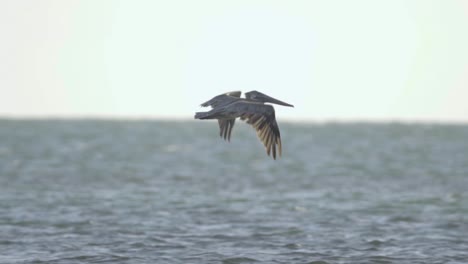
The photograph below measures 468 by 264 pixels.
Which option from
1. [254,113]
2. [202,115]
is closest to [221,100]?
[254,113]

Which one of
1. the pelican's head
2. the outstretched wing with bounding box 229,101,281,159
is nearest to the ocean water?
the outstretched wing with bounding box 229,101,281,159

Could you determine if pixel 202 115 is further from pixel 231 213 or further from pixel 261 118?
pixel 231 213

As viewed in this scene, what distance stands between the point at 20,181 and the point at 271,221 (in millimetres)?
14222

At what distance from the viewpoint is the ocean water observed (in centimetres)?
1916

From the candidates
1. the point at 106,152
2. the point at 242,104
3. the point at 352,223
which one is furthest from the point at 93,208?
the point at 106,152

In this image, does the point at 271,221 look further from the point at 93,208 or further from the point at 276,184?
the point at 276,184

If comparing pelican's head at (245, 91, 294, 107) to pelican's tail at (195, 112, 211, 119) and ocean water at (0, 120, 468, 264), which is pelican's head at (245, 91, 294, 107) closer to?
pelican's tail at (195, 112, 211, 119)

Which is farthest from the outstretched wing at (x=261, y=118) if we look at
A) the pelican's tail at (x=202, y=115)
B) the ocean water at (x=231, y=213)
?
the ocean water at (x=231, y=213)

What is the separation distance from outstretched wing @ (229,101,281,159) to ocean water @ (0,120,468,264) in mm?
3632

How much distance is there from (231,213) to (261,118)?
10544 mm

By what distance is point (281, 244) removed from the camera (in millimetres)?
20219

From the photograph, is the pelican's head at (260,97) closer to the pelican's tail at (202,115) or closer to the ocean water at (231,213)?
the pelican's tail at (202,115)

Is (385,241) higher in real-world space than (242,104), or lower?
lower

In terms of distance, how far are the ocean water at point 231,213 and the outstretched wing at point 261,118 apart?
3.63m
